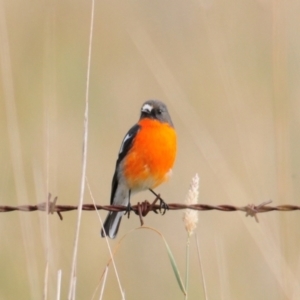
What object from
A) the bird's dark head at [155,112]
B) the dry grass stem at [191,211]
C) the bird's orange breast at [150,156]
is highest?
the bird's dark head at [155,112]

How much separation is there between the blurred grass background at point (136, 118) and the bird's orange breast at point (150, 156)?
29 centimetres

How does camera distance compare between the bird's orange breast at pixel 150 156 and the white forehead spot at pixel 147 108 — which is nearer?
the bird's orange breast at pixel 150 156

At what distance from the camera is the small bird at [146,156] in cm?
564

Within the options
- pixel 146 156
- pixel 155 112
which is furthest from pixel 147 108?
pixel 146 156

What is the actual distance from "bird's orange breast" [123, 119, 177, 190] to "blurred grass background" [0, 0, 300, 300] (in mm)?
292

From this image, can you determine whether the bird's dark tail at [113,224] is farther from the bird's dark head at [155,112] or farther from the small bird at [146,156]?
the bird's dark head at [155,112]

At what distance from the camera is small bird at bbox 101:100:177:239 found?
18.5 ft

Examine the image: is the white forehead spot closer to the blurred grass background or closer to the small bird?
the small bird

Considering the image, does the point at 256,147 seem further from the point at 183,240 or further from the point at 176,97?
the point at 176,97

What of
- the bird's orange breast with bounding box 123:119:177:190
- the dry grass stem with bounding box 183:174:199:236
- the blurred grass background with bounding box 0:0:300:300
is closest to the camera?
the dry grass stem with bounding box 183:174:199:236

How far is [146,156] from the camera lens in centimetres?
565

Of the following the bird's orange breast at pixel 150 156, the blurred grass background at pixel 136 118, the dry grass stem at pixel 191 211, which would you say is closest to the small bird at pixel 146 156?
the bird's orange breast at pixel 150 156

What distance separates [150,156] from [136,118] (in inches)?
77.8

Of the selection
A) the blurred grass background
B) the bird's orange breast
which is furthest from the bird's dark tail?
the blurred grass background
